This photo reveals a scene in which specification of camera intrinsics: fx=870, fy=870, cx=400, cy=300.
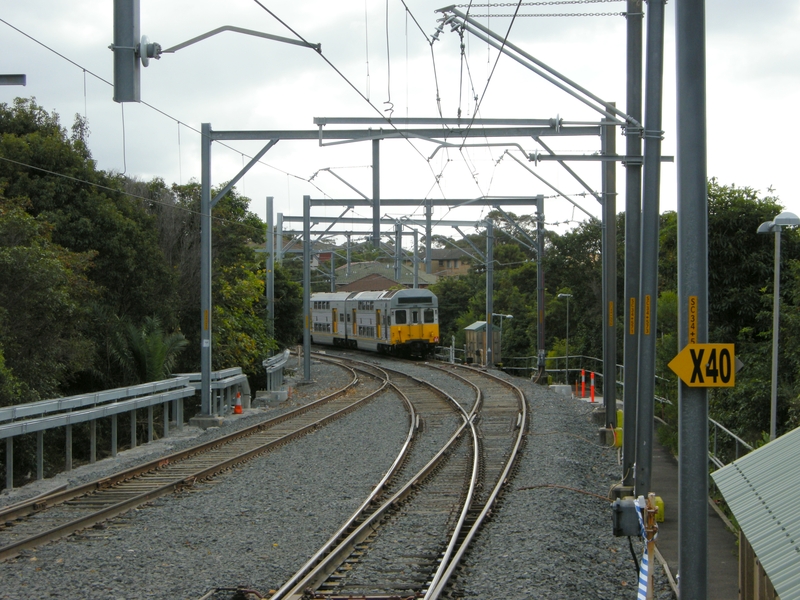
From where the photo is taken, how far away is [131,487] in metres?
11.9

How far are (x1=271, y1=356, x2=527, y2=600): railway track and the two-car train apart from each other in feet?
70.7

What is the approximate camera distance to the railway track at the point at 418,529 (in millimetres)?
7617

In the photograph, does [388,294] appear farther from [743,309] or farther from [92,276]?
[743,309]

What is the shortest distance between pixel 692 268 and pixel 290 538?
516cm

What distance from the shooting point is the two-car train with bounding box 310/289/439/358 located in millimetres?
39250

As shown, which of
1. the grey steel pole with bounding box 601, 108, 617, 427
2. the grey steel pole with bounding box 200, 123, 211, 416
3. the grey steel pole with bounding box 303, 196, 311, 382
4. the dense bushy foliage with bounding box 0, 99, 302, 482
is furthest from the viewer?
the grey steel pole with bounding box 303, 196, 311, 382

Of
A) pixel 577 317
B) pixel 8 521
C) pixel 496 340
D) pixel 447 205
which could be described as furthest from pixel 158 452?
pixel 577 317

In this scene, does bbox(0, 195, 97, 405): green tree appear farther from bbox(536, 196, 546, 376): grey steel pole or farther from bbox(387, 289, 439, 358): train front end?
→ bbox(387, 289, 439, 358): train front end

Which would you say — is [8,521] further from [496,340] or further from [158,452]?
[496,340]

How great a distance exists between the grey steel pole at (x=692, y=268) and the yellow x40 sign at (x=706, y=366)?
0.09 meters

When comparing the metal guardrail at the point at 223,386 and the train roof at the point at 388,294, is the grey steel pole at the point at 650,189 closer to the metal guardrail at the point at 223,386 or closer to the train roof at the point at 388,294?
the metal guardrail at the point at 223,386

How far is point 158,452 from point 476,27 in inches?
350

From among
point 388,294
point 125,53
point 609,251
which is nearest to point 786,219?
point 609,251

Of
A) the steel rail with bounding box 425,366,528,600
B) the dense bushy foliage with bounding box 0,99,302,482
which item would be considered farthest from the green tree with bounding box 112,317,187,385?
the steel rail with bounding box 425,366,528,600
